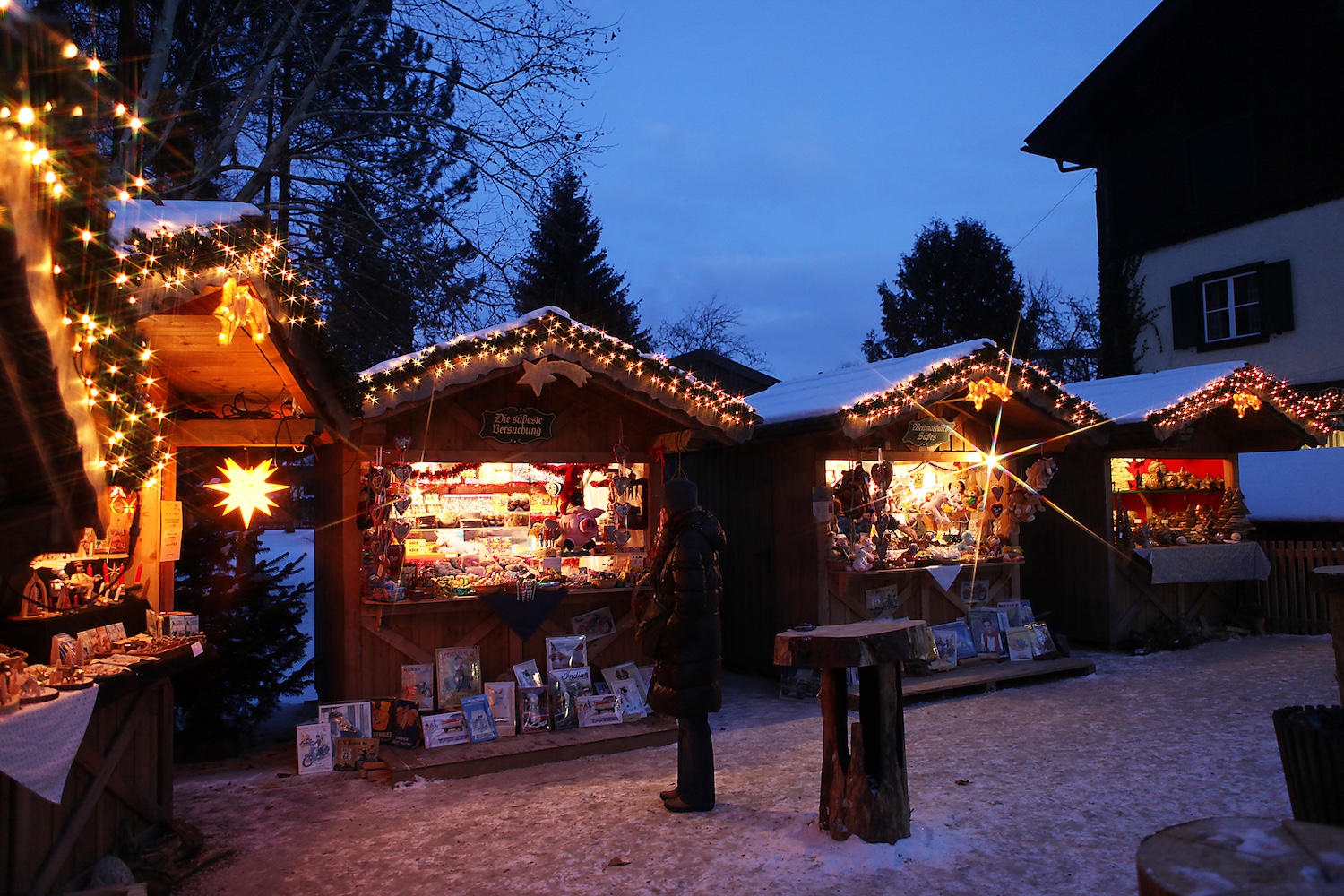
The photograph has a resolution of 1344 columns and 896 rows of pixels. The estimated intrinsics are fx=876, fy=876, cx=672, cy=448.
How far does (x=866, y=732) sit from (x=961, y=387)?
5161 mm

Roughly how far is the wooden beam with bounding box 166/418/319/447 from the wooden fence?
1214 centimetres

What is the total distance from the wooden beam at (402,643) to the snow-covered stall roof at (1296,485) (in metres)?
11.7

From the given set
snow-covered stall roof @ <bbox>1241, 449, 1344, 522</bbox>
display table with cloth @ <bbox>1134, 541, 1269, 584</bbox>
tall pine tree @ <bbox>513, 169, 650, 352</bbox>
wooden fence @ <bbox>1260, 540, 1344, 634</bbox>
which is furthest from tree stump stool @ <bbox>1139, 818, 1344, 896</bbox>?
tall pine tree @ <bbox>513, 169, 650, 352</bbox>

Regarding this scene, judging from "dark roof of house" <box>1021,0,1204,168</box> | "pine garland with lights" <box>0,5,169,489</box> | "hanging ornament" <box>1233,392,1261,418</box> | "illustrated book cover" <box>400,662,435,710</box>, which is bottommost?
"illustrated book cover" <box>400,662,435,710</box>

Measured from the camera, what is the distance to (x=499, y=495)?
7934 millimetres

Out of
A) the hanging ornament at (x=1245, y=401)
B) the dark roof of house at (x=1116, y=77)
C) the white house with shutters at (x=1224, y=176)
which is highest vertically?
the dark roof of house at (x=1116, y=77)

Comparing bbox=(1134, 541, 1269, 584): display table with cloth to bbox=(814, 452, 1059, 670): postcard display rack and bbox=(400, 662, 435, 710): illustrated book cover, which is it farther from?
bbox=(400, 662, 435, 710): illustrated book cover

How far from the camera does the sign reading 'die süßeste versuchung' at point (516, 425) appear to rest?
24.4 feet

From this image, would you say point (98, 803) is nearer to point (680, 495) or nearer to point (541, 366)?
point (680, 495)

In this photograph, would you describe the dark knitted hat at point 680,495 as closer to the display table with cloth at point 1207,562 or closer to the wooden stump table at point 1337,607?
the wooden stump table at point 1337,607

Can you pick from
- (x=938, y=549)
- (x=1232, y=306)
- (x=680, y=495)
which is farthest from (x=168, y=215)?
(x=1232, y=306)

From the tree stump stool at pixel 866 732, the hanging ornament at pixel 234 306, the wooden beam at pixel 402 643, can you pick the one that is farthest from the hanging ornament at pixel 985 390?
the hanging ornament at pixel 234 306

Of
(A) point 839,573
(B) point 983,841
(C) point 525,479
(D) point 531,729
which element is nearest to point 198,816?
(D) point 531,729

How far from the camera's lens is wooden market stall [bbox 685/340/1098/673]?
29.1 ft
